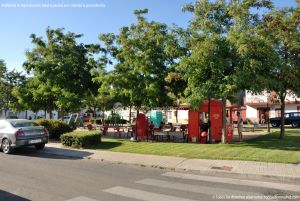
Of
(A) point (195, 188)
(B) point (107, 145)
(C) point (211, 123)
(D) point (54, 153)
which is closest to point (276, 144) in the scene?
(C) point (211, 123)

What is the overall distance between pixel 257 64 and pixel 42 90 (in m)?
14.9

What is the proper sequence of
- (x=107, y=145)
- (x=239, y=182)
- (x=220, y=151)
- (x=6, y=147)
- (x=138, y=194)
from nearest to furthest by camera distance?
(x=138, y=194)
(x=239, y=182)
(x=220, y=151)
(x=6, y=147)
(x=107, y=145)

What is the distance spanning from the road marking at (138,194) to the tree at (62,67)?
14.7 metres

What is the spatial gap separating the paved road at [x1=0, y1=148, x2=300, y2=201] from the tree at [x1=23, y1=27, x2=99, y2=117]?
11.4 meters

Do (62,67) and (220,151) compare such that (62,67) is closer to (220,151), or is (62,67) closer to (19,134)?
(19,134)

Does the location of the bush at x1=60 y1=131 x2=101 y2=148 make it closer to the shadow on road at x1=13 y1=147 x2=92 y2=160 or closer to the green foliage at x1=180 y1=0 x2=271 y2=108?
the shadow on road at x1=13 y1=147 x2=92 y2=160

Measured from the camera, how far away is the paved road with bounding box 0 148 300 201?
7.55 metres

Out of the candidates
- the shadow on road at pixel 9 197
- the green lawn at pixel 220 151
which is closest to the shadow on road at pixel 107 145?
the green lawn at pixel 220 151

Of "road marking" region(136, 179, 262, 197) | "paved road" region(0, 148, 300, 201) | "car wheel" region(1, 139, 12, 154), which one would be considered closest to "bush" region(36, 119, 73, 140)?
"car wheel" region(1, 139, 12, 154)

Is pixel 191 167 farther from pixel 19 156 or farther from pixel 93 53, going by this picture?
pixel 93 53

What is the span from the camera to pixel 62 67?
22891 mm

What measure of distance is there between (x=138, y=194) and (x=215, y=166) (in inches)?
165

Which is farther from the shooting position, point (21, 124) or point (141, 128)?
point (141, 128)

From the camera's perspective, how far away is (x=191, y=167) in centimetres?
1111
